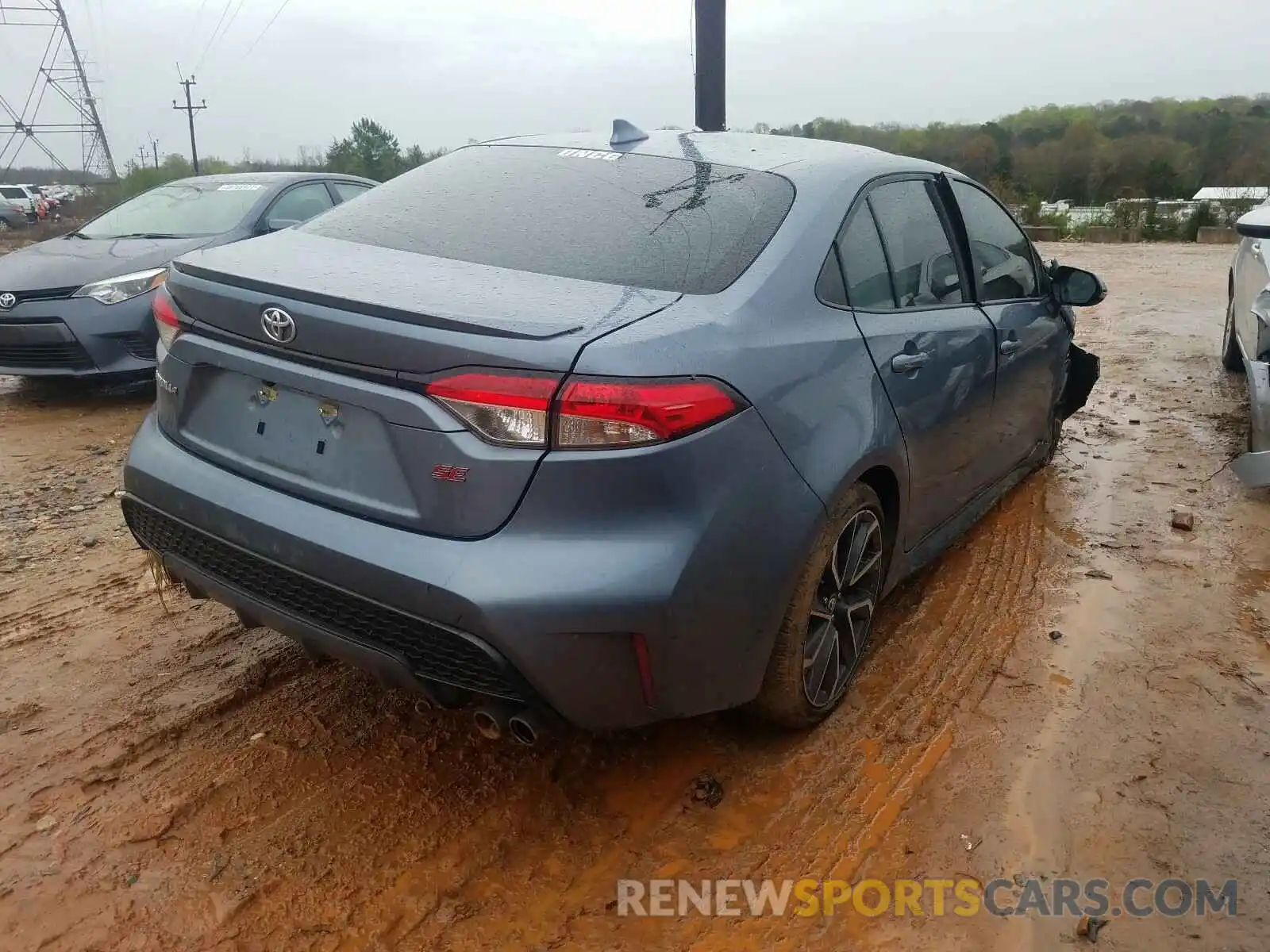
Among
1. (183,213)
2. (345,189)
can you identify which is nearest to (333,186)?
(345,189)

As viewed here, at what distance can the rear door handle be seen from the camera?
2.79 metres

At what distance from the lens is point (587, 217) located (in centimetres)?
268

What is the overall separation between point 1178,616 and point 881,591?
138cm

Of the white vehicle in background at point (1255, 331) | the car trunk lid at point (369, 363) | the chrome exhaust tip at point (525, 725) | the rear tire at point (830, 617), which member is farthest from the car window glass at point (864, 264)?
the white vehicle in background at point (1255, 331)

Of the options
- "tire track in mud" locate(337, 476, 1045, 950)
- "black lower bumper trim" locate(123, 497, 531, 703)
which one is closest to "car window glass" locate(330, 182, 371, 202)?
"black lower bumper trim" locate(123, 497, 531, 703)

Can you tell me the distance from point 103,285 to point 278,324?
15.7ft

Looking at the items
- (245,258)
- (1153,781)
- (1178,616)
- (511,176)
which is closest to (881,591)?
(1153,781)

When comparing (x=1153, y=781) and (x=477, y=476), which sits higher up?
(x=477, y=476)

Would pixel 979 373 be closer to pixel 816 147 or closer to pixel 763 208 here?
pixel 816 147

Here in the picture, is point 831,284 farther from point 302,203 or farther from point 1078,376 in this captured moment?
point 302,203

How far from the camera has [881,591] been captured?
9.98ft

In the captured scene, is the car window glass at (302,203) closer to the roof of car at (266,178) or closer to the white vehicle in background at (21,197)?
the roof of car at (266,178)

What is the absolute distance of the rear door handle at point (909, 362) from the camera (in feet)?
9.17

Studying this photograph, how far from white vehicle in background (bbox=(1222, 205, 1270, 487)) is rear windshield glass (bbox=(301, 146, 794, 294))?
10.0 ft
